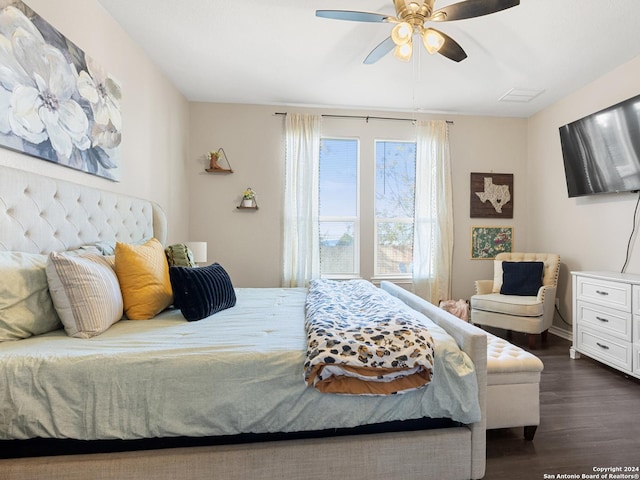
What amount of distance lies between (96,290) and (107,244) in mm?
608

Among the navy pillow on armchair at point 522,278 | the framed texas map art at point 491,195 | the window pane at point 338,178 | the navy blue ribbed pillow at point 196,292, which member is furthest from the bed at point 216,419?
the framed texas map art at point 491,195

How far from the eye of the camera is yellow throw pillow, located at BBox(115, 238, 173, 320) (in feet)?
5.72

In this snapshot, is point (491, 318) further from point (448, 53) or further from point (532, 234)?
point (448, 53)

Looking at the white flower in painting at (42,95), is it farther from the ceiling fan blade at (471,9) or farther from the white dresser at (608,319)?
the white dresser at (608,319)

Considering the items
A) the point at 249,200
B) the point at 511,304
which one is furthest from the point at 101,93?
the point at 511,304

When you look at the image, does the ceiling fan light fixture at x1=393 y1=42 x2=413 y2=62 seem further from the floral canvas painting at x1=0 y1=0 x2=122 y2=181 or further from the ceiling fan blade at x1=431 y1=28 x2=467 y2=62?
the floral canvas painting at x1=0 y1=0 x2=122 y2=181

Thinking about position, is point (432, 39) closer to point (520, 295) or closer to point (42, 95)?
point (42, 95)

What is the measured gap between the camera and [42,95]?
5.44ft

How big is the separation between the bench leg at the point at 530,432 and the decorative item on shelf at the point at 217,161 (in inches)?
139

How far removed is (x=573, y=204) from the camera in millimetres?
3490

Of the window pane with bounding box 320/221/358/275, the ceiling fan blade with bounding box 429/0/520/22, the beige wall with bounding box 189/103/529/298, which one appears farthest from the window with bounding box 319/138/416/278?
the ceiling fan blade with bounding box 429/0/520/22

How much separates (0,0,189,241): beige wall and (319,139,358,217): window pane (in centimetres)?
168

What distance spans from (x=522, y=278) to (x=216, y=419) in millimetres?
3517

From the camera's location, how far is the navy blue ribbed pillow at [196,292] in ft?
5.71
